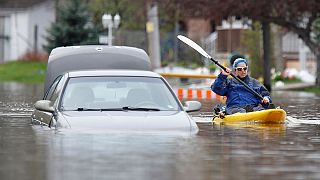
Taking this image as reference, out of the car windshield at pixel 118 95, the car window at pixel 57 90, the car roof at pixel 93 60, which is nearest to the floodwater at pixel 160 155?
the car window at pixel 57 90

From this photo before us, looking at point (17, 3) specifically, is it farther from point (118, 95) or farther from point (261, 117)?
point (118, 95)

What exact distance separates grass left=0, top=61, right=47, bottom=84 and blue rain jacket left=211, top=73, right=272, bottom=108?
33.1m

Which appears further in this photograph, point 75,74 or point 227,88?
point 227,88

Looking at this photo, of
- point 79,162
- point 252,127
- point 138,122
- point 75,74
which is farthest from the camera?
point 252,127

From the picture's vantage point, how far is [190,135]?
47.3 feet

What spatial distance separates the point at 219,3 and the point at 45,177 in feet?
95.4

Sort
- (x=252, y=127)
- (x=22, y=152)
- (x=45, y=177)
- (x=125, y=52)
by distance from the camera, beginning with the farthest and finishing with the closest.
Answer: (x=125, y=52), (x=252, y=127), (x=22, y=152), (x=45, y=177)

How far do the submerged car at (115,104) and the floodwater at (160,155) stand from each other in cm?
18

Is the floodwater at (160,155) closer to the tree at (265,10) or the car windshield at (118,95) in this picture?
the car windshield at (118,95)

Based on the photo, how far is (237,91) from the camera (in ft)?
64.0

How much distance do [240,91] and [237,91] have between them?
0.06 meters

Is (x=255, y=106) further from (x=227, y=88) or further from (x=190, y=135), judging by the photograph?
(x=190, y=135)

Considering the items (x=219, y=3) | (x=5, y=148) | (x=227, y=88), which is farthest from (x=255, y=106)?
(x=219, y=3)

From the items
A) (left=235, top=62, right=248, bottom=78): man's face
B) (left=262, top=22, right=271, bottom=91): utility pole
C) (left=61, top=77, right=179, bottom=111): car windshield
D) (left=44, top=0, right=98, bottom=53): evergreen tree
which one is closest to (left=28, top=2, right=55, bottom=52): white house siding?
(left=44, top=0, right=98, bottom=53): evergreen tree
